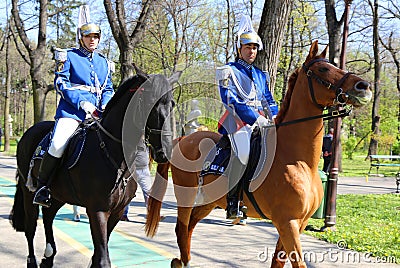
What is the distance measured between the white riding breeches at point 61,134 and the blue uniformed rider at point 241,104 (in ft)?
6.10

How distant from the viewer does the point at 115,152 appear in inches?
195

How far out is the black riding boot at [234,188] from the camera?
5.49 m

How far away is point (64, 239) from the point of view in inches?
305

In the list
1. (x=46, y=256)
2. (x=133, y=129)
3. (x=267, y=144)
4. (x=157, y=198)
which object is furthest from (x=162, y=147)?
(x=46, y=256)

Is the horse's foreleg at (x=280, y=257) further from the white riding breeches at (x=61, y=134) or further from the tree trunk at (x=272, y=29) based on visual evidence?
the tree trunk at (x=272, y=29)

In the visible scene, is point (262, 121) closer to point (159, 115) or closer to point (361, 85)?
point (361, 85)

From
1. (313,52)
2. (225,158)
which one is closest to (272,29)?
(313,52)

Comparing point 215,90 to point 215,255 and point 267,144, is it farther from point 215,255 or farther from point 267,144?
point 215,255

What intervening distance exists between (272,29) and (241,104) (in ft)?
14.2

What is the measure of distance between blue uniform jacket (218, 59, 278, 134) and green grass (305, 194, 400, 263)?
3.19 m

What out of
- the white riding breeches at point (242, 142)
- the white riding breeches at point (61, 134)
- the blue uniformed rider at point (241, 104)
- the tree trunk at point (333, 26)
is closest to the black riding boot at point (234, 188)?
the blue uniformed rider at point (241, 104)

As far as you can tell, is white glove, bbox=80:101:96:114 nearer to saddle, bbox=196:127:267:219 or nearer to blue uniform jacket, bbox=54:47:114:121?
blue uniform jacket, bbox=54:47:114:121

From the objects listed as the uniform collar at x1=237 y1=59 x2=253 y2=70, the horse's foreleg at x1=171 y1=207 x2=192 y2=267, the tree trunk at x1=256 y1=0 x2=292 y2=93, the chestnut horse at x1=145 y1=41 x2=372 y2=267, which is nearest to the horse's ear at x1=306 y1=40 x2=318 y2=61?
the chestnut horse at x1=145 y1=41 x2=372 y2=267

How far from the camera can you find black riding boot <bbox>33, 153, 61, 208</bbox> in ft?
17.6
